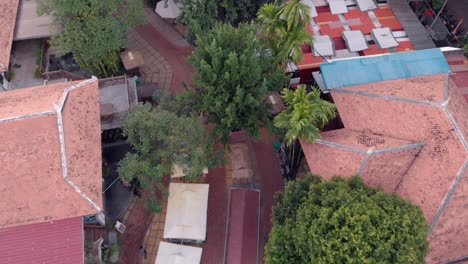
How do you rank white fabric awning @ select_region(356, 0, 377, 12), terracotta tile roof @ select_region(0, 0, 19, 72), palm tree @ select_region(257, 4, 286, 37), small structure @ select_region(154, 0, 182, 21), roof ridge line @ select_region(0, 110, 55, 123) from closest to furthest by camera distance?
1. roof ridge line @ select_region(0, 110, 55, 123)
2. palm tree @ select_region(257, 4, 286, 37)
3. terracotta tile roof @ select_region(0, 0, 19, 72)
4. white fabric awning @ select_region(356, 0, 377, 12)
5. small structure @ select_region(154, 0, 182, 21)

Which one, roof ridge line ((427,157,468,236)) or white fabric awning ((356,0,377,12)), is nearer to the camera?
roof ridge line ((427,157,468,236))

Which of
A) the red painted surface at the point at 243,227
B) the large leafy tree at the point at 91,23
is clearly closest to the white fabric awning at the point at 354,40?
the red painted surface at the point at 243,227

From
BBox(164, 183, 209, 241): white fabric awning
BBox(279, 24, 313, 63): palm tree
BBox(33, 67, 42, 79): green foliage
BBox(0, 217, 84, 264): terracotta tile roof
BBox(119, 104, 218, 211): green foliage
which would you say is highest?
BBox(279, 24, 313, 63): palm tree

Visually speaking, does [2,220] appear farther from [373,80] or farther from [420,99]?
[420,99]

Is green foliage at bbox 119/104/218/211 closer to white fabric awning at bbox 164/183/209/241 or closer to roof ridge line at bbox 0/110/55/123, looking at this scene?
white fabric awning at bbox 164/183/209/241

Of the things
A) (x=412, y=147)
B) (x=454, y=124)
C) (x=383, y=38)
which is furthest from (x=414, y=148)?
(x=383, y=38)

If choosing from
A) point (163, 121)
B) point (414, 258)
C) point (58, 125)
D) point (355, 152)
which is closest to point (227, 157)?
point (163, 121)

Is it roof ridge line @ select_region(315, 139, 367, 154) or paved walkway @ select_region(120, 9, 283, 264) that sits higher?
roof ridge line @ select_region(315, 139, 367, 154)

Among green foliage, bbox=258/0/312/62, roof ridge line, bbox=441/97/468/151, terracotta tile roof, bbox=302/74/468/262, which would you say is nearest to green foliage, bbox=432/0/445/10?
terracotta tile roof, bbox=302/74/468/262
